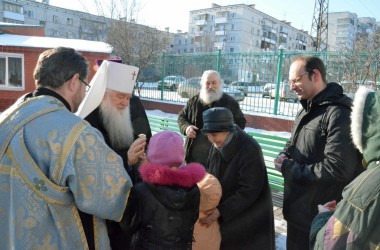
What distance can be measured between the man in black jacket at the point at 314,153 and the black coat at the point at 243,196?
0.20m

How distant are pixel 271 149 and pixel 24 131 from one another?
404cm

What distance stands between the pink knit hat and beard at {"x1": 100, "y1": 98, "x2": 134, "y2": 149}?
0.87 meters

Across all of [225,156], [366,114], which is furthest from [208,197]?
[366,114]

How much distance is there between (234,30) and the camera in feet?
220

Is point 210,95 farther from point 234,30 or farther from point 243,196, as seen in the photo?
point 234,30

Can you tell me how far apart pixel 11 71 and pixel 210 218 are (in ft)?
45.9

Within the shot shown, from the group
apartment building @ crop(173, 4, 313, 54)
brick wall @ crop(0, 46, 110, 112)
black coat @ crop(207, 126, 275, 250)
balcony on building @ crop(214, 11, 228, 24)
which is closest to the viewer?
black coat @ crop(207, 126, 275, 250)

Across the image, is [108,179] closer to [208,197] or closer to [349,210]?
[208,197]

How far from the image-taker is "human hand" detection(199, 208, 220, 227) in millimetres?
2098

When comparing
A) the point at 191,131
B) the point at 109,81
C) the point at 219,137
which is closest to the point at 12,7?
the point at 191,131

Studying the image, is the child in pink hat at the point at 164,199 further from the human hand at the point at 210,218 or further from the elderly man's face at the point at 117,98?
the elderly man's face at the point at 117,98

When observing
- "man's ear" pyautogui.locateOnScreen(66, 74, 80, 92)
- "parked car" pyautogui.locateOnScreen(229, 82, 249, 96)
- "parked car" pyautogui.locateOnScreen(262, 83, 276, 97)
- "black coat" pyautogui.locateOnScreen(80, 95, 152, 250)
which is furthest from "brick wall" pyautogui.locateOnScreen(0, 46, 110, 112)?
"man's ear" pyautogui.locateOnScreen(66, 74, 80, 92)

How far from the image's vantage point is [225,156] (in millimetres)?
2260

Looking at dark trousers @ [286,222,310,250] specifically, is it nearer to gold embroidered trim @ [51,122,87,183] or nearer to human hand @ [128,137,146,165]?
human hand @ [128,137,146,165]
